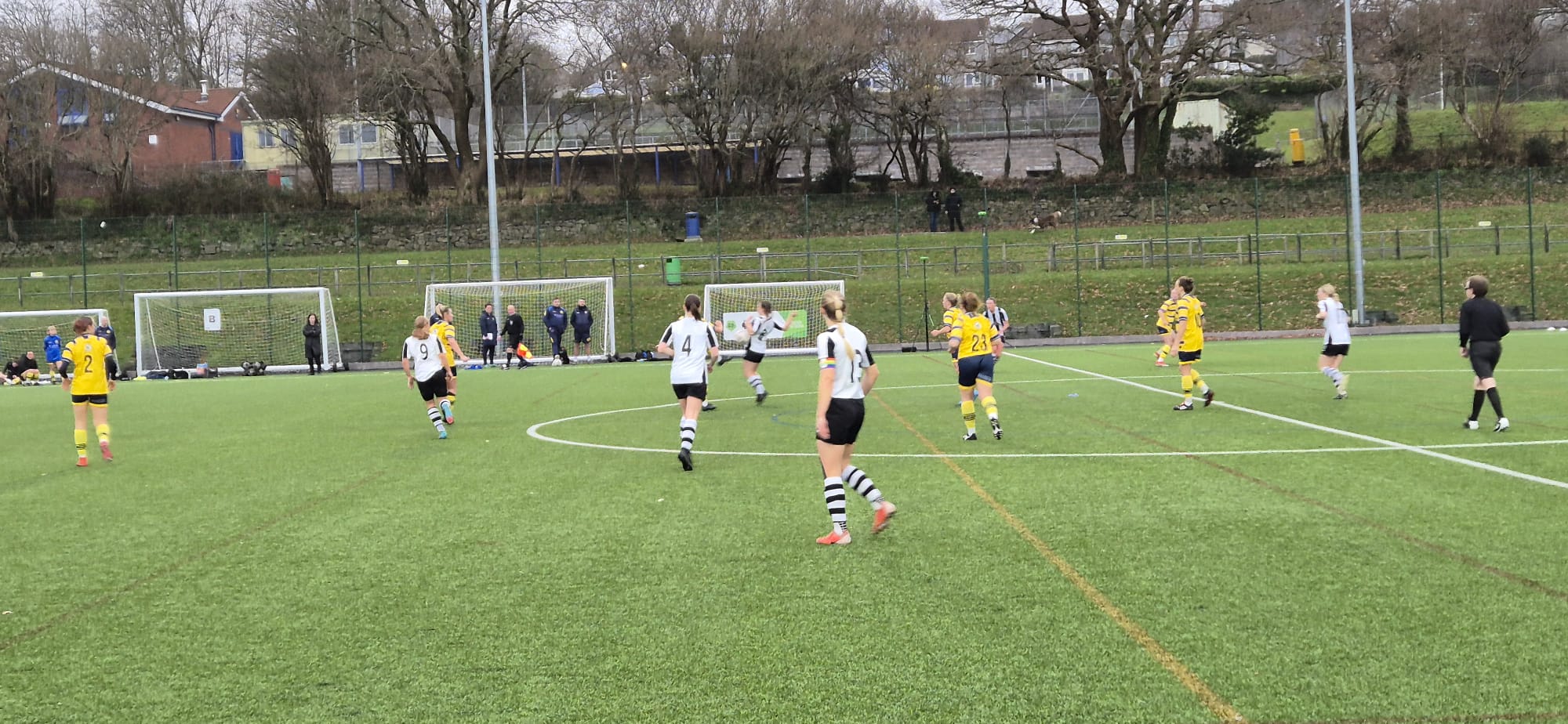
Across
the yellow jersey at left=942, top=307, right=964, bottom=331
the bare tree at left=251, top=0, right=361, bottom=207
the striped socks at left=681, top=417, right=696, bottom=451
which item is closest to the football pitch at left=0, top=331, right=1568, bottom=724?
the striped socks at left=681, top=417, right=696, bottom=451

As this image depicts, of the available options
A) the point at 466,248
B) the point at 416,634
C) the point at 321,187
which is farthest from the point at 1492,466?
the point at 321,187

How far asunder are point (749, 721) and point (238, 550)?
5.51 metres

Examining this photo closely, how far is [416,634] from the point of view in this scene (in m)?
6.58

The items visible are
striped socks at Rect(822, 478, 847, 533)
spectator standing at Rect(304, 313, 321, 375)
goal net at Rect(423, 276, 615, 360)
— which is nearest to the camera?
striped socks at Rect(822, 478, 847, 533)

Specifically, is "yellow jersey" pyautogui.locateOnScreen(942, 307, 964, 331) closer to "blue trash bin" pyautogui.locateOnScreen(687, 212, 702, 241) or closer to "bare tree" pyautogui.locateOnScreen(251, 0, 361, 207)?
"blue trash bin" pyautogui.locateOnScreen(687, 212, 702, 241)

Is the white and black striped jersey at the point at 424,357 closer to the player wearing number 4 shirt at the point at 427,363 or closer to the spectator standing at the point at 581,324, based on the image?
the player wearing number 4 shirt at the point at 427,363

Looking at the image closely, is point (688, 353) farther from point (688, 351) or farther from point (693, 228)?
point (693, 228)

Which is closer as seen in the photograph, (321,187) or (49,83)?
(49,83)

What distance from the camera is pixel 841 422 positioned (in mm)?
8844

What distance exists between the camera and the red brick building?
51.7 m

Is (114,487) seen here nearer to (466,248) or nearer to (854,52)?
(466,248)

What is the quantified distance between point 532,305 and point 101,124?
26269 mm

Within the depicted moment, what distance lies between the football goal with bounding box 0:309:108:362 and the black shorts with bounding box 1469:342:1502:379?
35.9 m

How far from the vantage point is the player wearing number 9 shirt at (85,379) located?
1436 cm
